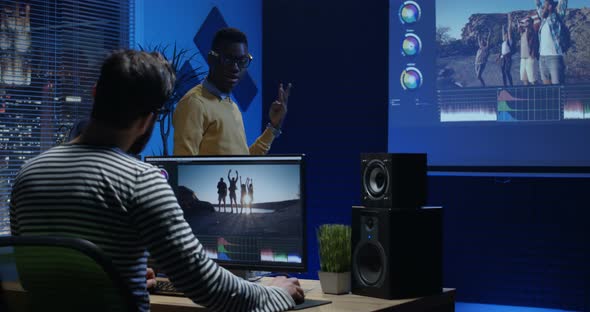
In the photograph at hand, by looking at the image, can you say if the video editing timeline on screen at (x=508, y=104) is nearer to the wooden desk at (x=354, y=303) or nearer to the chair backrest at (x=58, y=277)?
the wooden desk at (x=354, y=303)

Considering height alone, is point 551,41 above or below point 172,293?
above

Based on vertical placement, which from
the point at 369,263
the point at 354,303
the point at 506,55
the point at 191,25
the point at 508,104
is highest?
the point at 191,25

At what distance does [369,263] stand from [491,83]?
3191 mm

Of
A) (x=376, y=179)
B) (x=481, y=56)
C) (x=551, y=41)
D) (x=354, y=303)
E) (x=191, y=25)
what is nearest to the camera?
(x=354, y=303)

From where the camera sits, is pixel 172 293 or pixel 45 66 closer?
pixel 172 293

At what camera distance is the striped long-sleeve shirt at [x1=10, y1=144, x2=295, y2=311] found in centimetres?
162

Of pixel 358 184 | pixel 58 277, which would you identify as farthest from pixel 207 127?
pixel 358 184

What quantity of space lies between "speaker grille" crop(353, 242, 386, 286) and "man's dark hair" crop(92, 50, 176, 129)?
118 centimetres

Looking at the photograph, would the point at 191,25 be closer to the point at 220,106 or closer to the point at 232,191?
the point at 220,106

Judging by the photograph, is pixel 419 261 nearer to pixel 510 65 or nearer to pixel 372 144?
pixel 510 65

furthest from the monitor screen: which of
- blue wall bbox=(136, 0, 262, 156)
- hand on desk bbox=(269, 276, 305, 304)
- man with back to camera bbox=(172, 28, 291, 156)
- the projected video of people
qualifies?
hand on desk bbox=(269, 276, 305, 304)

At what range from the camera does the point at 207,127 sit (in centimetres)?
380

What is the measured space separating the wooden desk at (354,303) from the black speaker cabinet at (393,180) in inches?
11.9

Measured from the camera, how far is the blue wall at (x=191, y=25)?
5664mm
